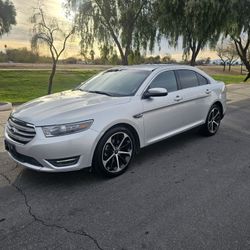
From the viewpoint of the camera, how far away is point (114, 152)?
161 inches

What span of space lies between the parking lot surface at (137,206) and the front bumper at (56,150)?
0.33 metres

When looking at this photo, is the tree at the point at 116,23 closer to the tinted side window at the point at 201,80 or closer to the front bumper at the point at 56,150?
the tinted side window at the point at 201,80

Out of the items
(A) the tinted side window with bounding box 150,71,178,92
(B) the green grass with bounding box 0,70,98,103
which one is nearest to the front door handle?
(A) the tinted side window with bounding box 150,71,178,92

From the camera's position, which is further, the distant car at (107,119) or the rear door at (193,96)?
the rear door at (193,96)

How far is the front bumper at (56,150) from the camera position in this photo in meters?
3.54

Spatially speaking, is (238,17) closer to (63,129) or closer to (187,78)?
(187,78)

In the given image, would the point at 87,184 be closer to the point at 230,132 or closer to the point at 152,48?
the point at 230,132

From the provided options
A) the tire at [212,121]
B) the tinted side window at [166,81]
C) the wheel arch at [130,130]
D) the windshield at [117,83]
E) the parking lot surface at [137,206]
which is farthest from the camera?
the tire at [212,121]

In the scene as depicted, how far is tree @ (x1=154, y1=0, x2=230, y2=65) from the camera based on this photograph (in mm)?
13672

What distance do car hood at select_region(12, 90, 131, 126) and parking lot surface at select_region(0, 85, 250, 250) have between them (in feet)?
2.98

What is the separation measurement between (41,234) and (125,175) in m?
1.65

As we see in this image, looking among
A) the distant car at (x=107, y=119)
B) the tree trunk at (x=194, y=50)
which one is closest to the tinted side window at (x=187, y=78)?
the distant car at (x=107, y=119)

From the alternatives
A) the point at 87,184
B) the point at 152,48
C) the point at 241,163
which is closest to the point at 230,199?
the point at 241,163

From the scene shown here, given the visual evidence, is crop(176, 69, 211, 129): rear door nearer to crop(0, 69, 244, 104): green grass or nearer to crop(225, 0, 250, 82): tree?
crop(225, 0, 250, 82): tree
